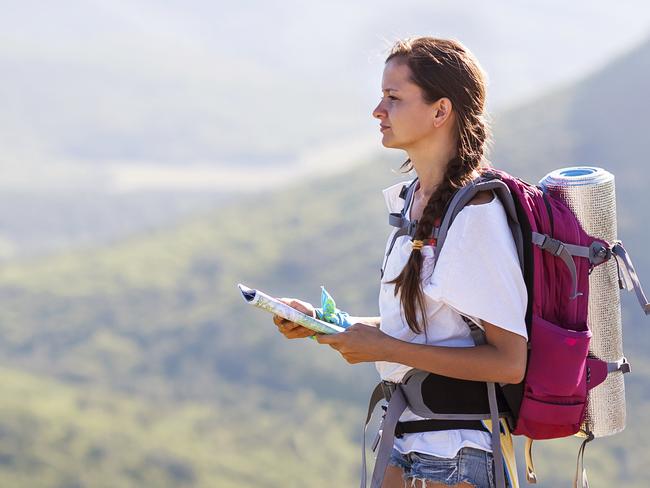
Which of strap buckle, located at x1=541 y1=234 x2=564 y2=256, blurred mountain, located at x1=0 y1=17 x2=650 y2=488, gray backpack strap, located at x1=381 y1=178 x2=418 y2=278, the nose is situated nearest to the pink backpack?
strap buckle, located at x1=541 y1=234 x2=564 y2=256

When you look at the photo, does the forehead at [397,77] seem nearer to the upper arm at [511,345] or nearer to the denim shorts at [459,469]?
the upper arm at [511,345]

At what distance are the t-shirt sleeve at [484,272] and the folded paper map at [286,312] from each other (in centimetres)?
42

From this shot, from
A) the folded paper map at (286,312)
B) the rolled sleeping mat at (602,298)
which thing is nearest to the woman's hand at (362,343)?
the folded paper map at (286,312)

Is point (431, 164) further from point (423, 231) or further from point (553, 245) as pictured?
point (553, 245)

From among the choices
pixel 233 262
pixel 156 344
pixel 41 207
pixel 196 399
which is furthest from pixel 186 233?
pixel 41 207

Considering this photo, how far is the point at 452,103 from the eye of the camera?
11.8ft

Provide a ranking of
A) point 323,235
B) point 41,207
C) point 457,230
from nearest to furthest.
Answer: point 457,230 < point 323,235 < point 41,207

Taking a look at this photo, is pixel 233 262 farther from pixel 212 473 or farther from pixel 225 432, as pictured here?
pixel 212 473

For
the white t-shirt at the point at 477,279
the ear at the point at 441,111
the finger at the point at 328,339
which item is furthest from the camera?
the ear at the point at 441,111

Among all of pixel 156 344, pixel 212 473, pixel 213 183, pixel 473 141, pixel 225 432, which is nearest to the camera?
pixel 473 141

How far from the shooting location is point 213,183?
551 ft

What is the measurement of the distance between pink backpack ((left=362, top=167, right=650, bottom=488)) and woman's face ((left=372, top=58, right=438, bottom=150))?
0.26 meters

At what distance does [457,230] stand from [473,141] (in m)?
0.38

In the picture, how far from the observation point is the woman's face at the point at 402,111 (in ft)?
11.9
